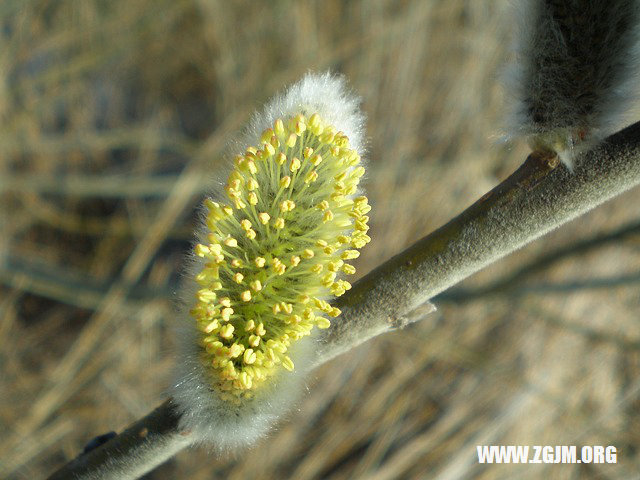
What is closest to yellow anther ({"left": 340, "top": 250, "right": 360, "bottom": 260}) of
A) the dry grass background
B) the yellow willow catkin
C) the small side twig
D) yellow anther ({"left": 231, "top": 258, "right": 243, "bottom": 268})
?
the yellow willow catkin

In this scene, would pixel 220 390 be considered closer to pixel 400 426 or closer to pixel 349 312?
pixel 349 312

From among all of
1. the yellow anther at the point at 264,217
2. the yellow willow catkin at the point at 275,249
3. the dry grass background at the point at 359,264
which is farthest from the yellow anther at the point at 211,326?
the dry grass background at the point at 359,264

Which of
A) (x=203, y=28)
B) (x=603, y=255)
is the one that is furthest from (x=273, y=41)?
(x=603, y=255)

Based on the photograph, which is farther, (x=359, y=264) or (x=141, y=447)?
(x=359, y=264)

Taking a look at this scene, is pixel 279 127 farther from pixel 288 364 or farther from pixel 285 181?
pixel 288 364

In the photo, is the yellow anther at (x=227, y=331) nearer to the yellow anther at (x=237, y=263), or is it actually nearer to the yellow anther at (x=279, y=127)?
the yellow anther at (x=237, y=263)

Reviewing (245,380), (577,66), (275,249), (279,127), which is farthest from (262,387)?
(577,66)

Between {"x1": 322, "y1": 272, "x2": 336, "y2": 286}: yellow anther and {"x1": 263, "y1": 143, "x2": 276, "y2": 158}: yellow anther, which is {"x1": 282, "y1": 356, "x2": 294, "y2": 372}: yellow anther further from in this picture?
{"x1": 263, "y1": 143, "x2": 276, "y2": 158}: yellow anther
